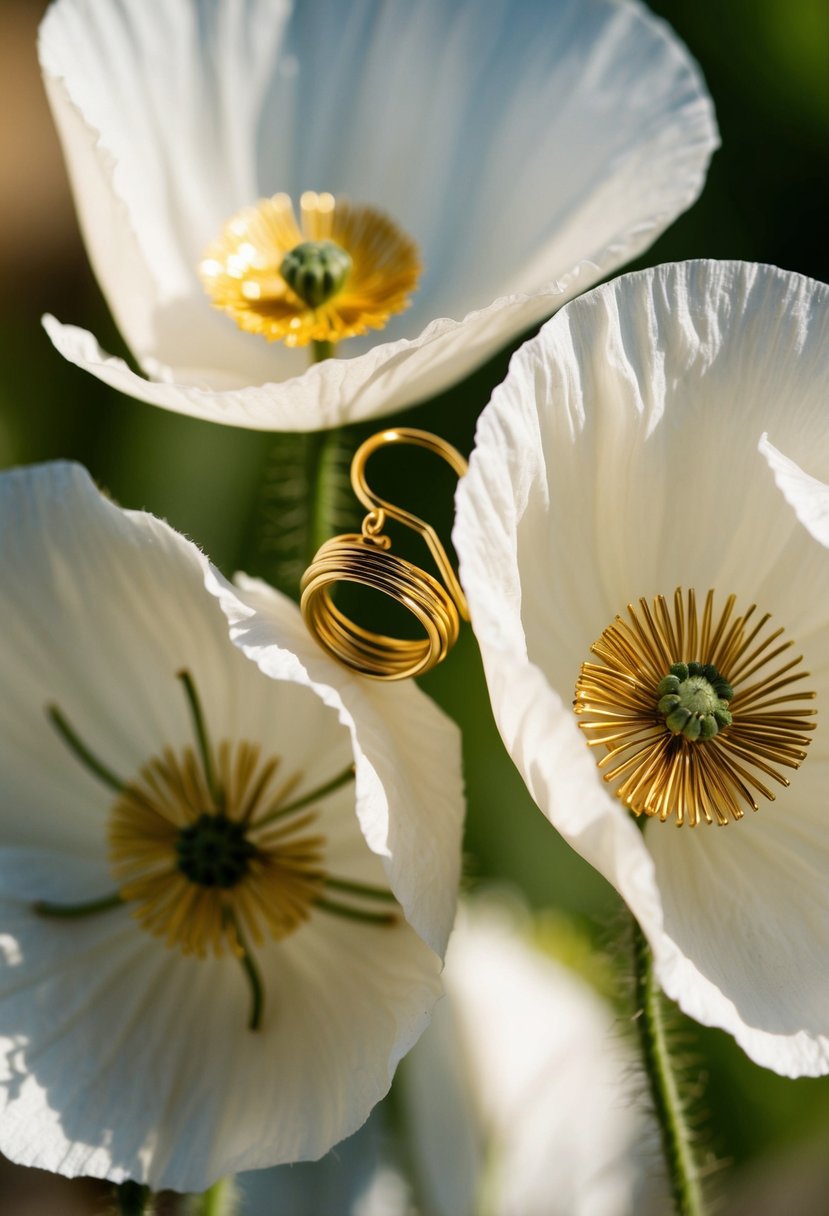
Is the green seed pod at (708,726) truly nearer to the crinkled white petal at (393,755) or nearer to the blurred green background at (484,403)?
the crinkled white petal at (393,755)

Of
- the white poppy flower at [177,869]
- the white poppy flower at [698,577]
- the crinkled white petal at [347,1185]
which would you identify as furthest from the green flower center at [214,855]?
the crinkled white petal at [347,1185]

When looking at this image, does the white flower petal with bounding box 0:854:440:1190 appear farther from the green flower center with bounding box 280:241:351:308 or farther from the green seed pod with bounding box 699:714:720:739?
the green flower center with bounding box 280:241:351:308

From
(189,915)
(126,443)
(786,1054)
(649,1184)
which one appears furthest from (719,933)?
(126,443)

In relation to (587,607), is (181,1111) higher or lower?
lower

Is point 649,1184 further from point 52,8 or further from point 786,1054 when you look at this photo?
point 52,8

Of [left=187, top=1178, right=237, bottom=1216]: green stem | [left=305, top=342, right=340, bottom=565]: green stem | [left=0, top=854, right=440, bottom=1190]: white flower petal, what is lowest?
[left=187, top=1178, right=237, bottom=1216]: green stem

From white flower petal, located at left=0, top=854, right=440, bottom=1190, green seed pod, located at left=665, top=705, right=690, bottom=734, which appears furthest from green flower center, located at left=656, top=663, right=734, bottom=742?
white flower petal, located at left=0, top=854, right=440, bottom=1190
